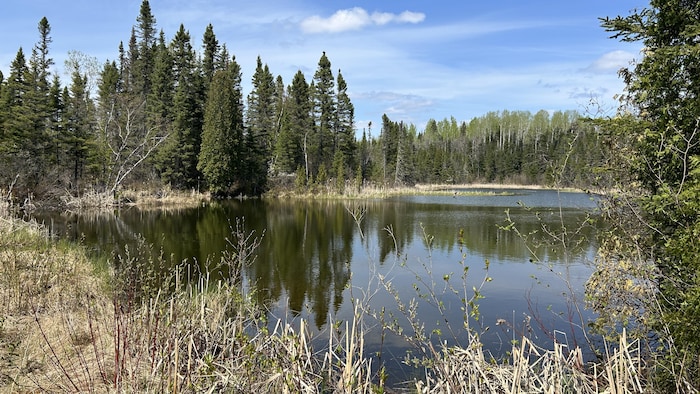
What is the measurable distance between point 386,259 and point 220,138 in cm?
2493

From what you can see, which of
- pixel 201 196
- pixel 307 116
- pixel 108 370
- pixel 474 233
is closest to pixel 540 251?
pixel 474 233

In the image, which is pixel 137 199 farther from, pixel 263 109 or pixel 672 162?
pixel 672 162

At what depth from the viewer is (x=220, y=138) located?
36250 mm

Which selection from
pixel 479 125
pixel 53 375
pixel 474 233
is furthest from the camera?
pixel 479 125

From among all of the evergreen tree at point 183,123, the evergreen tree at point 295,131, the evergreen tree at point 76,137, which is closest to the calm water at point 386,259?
the evergreen tree at point 76,137

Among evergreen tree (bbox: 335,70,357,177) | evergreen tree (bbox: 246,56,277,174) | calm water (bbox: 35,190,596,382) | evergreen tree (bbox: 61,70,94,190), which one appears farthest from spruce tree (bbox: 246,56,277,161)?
calm water (bbox: 35,190,596,382)

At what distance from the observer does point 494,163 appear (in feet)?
263

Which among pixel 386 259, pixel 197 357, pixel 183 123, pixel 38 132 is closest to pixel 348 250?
pixel 386 259

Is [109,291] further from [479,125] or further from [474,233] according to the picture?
[479,125]

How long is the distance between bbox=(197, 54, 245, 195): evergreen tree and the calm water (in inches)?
366

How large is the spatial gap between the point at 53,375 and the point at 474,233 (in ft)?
57.4

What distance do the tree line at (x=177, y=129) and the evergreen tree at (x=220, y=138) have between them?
0.09 m

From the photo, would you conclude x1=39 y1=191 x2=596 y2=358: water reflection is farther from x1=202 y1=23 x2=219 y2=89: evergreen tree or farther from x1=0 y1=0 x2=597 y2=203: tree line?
x1=202 y1=23 x2=219 y2=89: evergreen tree

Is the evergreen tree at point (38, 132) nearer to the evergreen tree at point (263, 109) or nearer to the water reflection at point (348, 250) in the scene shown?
the water reflection at point (348, 250)
